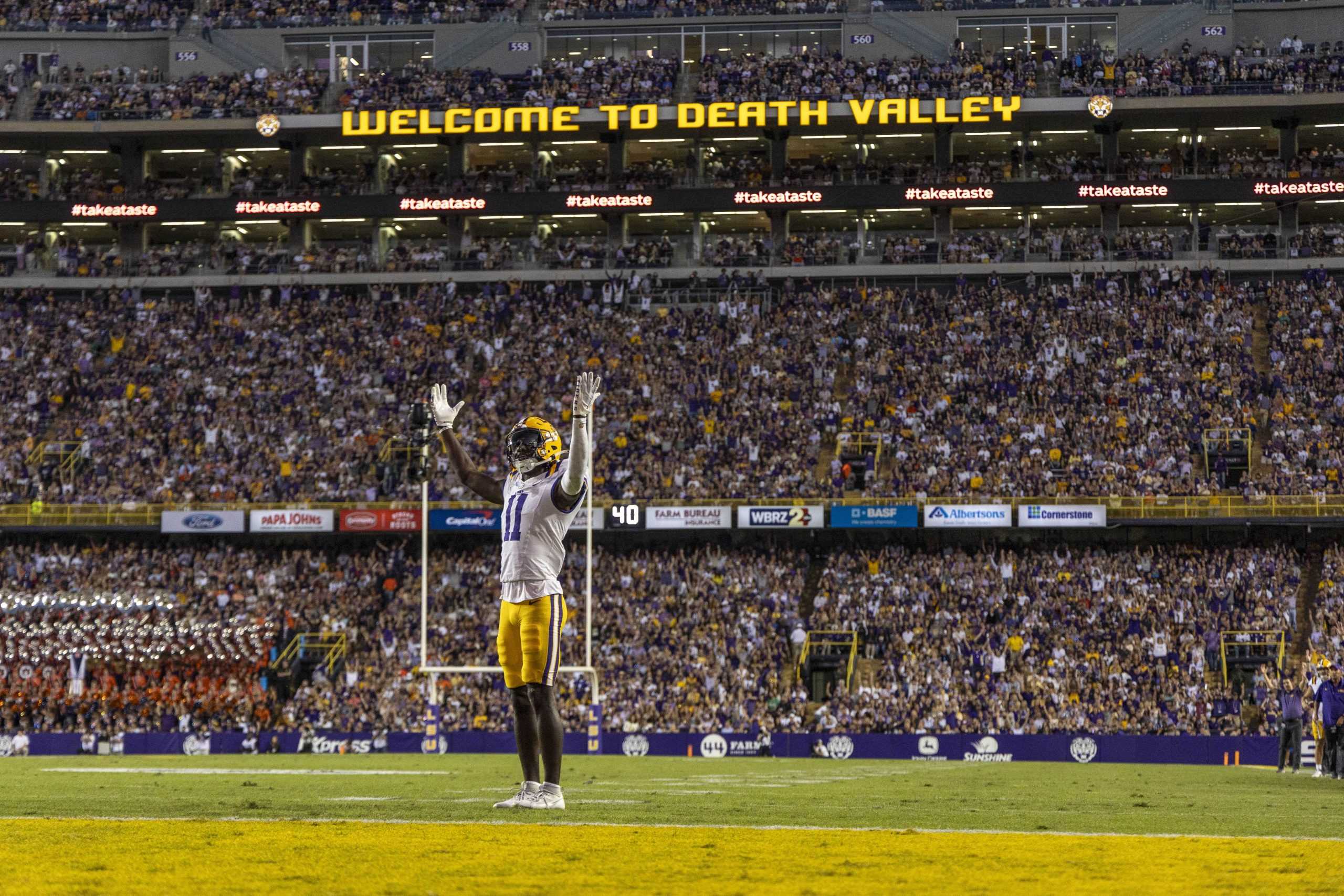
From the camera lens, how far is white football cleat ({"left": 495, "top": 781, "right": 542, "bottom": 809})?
1293 cm

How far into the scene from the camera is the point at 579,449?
40.0ft

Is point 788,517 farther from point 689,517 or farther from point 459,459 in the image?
point 459,459

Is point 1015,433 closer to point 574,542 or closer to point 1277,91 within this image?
point 574,542

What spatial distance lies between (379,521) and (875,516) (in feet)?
53.0

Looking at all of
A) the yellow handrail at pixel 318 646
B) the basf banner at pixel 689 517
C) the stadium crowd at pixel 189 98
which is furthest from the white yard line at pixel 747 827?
the stadium crowd at pixel 189 98

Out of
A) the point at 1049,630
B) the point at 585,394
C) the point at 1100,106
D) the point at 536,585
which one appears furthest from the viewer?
the point at 1100,106

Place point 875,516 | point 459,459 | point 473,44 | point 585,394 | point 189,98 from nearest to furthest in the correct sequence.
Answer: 1. point 585,394
2. point 459,459
3. point 875,516
4. point 189,98
5. point 473,44

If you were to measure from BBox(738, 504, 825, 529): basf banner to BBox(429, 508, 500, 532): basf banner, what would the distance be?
26.0ft

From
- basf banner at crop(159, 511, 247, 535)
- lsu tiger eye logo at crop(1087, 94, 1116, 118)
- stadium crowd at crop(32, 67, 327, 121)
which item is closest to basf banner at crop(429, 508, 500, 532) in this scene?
basf banner at crop(159, 511, 247, 535)

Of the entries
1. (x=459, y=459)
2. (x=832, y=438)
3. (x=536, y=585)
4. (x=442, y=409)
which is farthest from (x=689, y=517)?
(x=536, y=585)

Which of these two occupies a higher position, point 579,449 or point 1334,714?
point 579,449

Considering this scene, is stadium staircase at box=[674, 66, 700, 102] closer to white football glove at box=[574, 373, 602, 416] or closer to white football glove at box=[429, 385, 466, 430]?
white football glove at box=[429, 385, 466, 430]

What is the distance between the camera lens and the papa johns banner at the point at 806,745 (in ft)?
129

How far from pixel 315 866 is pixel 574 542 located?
43513 mm
